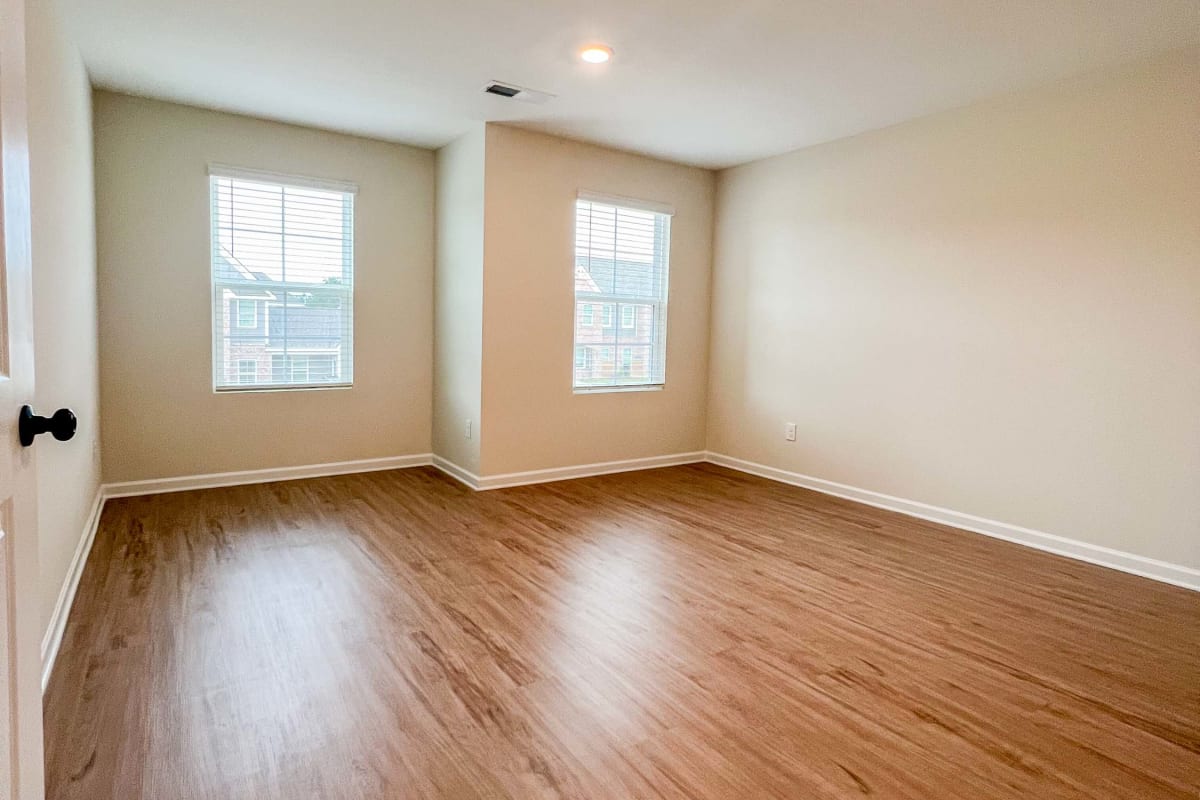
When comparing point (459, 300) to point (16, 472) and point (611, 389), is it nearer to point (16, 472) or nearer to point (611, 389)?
point (611, 389)

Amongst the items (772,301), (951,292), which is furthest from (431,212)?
(951,292)

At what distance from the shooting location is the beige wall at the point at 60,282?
2.21m

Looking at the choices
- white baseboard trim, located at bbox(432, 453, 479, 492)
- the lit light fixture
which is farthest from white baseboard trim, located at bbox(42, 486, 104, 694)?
the lit light fixture

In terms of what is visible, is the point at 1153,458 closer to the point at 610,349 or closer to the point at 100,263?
the point at 610,349

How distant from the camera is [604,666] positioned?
2.26m

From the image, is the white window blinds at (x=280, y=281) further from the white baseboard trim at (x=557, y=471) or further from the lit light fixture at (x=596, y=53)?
the lit light fixture at (x=596, y=53)

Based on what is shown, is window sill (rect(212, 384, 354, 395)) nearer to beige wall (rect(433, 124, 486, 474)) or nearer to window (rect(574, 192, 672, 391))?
beige wall (rect(433, 124, 486, 474))

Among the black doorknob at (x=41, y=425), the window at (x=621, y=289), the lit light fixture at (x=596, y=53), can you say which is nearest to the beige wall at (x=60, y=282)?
the black doorknob at (x=41, y=425)

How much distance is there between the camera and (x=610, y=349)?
5211 millimetres

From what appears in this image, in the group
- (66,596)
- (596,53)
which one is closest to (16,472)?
(66,596)

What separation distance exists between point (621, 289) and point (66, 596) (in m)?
3.79

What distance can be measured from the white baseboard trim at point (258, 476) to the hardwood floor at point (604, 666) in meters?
0.58

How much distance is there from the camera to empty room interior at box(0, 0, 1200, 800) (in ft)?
6.09

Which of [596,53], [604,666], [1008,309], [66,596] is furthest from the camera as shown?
[1008,309]
